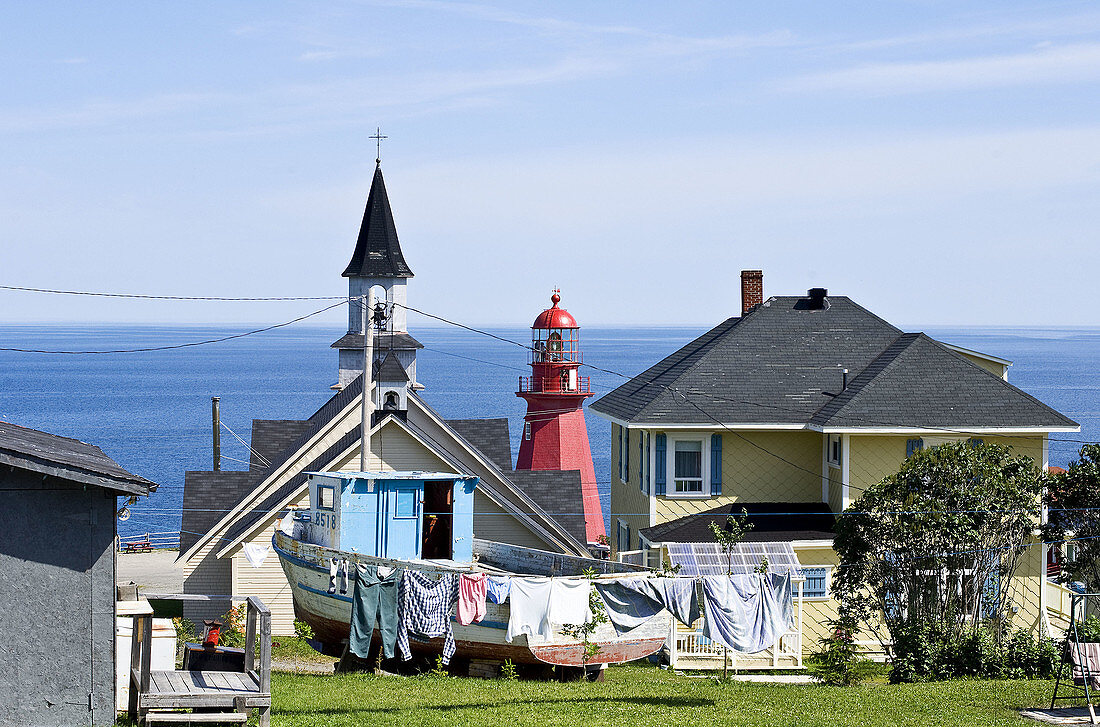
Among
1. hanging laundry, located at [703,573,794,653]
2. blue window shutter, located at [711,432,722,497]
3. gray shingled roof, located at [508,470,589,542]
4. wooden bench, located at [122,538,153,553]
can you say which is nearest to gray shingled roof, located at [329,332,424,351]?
gray shingled roof, located at [508,470,589,542]

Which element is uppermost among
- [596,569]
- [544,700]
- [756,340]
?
[756,340]

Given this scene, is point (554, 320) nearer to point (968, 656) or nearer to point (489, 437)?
point (489, 437)

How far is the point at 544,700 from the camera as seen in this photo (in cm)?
1830

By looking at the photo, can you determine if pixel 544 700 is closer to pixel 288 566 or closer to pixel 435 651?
pixel 435 651

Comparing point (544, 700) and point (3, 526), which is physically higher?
point (3, 526)

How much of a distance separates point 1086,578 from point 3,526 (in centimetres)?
2012

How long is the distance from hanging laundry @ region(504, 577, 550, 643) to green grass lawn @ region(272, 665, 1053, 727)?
87 cm

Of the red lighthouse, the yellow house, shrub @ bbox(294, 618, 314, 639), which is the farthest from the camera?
the red lighthouse

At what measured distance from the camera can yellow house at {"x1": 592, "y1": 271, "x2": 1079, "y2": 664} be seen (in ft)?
→ 95.9

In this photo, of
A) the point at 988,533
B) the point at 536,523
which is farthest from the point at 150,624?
the point at 536,523

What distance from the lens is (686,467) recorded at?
1225 inches

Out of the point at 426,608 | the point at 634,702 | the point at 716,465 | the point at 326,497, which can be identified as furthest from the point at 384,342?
the point at 634,702

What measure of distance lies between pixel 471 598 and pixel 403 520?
5.02 m

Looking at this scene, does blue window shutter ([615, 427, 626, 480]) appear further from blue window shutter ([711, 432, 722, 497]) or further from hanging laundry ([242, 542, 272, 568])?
hanging laundry ([242, 542, 272, 568])
